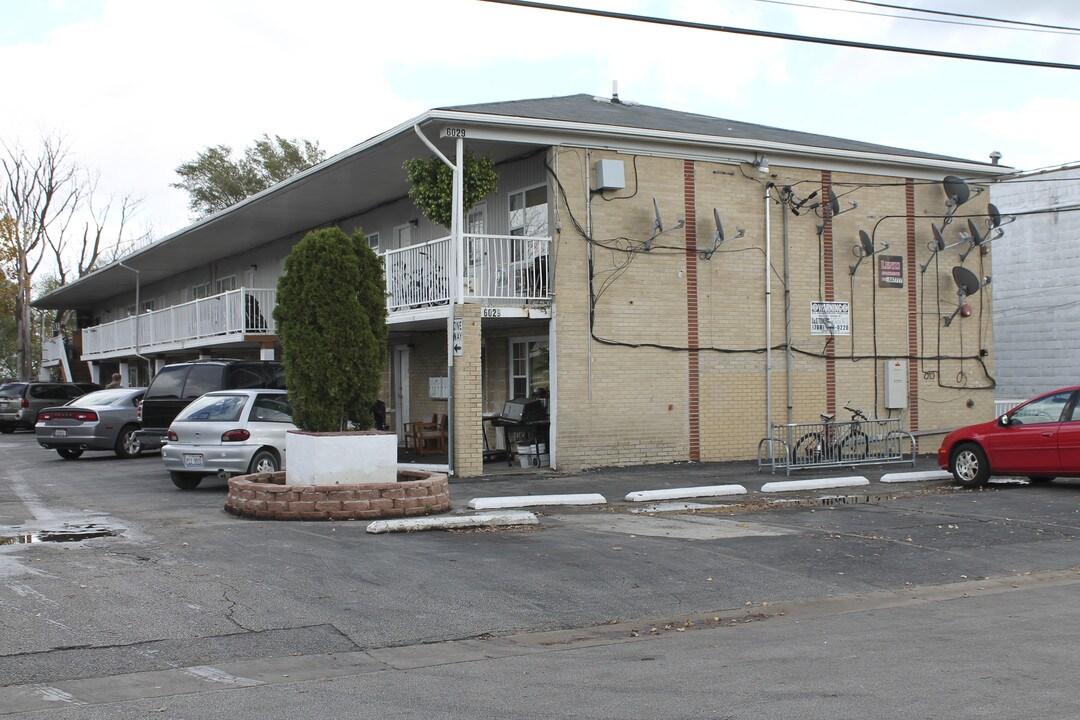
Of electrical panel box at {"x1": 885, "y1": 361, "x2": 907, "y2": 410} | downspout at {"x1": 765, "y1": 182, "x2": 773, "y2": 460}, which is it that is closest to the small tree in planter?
downspout at {"x1": 765, "y1": 182, "x2": 773, "y2": 460}

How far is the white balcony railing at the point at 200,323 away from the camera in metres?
25.3

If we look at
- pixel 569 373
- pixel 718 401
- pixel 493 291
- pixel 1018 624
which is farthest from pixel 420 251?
pixel 1018 624

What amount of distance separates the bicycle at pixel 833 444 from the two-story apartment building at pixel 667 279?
172 centimetres

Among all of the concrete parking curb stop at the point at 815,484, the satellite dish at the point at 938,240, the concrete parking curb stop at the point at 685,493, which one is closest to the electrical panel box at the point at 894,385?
the satellite dish at the point at 938,240

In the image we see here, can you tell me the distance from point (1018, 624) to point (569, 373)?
10749 millimetres

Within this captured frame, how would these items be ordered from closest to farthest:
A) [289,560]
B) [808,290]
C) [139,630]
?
[139,630] < [289,560] < [808,290]

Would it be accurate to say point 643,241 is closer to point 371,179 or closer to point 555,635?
point 371,179

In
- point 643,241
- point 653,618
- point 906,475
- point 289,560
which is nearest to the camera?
point 653,618

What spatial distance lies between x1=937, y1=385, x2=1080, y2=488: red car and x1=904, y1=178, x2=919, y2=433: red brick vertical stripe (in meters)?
5.43

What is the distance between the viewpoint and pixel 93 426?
21688 millimetres

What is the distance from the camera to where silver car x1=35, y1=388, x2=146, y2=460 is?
21703mm

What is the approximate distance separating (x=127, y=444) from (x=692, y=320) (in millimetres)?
12148

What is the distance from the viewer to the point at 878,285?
Answer: 21.2 metres

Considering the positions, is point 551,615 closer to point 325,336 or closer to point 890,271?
point 325,336
